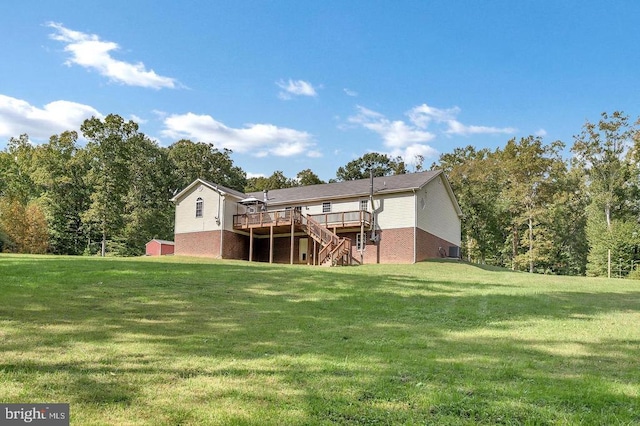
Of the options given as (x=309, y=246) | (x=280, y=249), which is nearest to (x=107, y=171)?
(x=280, y=249)

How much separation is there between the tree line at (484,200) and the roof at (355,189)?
15.5 m

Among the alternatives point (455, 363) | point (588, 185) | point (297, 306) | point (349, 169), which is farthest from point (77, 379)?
point (349, 169)

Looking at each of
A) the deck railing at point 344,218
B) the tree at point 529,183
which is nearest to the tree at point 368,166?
the tree at point 529,183

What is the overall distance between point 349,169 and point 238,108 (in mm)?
39472

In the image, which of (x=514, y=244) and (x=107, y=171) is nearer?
(x=514, y=244)

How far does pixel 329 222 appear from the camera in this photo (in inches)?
1218

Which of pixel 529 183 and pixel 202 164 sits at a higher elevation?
pixel 202 164

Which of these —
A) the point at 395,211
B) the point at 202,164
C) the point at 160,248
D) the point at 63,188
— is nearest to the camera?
the point at 395,211

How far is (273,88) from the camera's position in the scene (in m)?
25.8

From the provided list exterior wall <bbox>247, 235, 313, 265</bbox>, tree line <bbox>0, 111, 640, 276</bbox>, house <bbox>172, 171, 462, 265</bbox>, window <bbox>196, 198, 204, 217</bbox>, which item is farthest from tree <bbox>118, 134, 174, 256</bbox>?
exterior wall <bbox>247, 235, 313, 265</bbox>

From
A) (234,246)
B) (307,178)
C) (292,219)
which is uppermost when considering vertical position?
(307,178)

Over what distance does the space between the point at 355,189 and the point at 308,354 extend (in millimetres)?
25109

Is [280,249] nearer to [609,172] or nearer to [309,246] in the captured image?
[309,246]

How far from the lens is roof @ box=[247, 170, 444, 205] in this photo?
2997 centimetres
